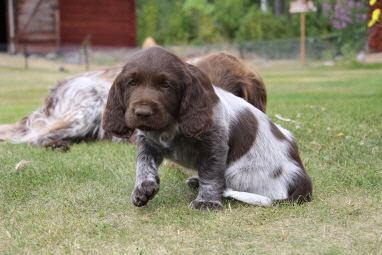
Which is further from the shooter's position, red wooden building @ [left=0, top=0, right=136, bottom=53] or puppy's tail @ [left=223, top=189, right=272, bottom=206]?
red wooden building @ [left=0, top=0, right=136, bottom=53]

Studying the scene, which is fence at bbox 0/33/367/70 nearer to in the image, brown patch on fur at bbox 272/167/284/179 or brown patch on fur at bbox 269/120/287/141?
brown patch on fur at bbox 269/120/287/141

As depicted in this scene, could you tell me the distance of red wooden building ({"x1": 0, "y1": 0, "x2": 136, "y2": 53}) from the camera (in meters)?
29.7

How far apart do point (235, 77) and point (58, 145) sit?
7.98 ft

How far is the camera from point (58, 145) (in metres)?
6.50

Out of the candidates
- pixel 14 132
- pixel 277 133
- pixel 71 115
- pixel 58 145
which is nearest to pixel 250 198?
pixel 277 133

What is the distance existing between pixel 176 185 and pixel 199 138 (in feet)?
3.14

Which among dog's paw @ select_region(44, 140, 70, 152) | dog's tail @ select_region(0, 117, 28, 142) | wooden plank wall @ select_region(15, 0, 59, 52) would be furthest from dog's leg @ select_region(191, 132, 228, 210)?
wooden plank wall @ select_region(15, 0, 59, 52)

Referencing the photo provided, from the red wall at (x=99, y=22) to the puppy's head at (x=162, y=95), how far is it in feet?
93.2

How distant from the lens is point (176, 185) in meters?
4.63

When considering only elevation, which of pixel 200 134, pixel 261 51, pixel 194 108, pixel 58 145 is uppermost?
pixel 261 51

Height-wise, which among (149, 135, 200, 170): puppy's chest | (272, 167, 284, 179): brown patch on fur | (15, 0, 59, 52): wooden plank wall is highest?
(15, 0, 59, 52): wooden plank wall

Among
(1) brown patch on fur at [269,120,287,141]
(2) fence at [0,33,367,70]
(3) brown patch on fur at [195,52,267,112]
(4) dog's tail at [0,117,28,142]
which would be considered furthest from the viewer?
(2) fence at [0,33,367,70]

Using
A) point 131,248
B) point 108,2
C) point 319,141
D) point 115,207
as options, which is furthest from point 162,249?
point 108,2

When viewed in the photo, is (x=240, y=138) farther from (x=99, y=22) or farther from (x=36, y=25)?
(x=99, y=22)
